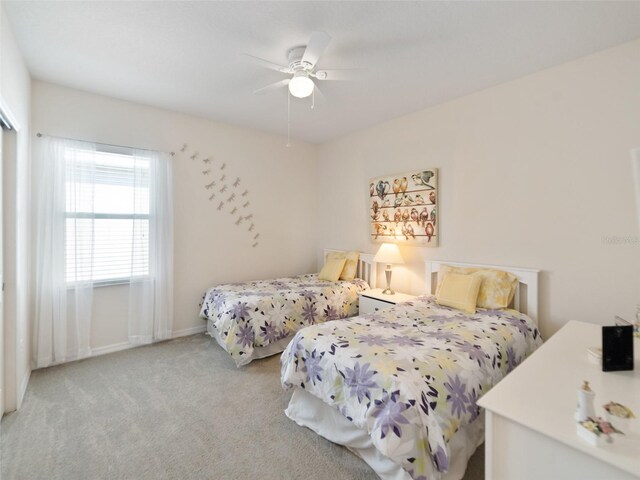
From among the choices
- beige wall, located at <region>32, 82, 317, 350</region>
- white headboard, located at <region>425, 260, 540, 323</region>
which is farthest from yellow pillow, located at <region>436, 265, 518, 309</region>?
beige wall, located at <region>32, 82, 317, 350</region>

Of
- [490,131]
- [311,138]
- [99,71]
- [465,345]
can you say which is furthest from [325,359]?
[311,138]

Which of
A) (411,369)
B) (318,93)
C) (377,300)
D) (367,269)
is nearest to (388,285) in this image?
(377,300)

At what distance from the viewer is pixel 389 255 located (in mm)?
3434

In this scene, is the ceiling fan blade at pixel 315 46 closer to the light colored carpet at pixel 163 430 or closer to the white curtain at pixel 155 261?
the white curtain at pixel 155 261

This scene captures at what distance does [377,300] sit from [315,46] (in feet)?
8.04

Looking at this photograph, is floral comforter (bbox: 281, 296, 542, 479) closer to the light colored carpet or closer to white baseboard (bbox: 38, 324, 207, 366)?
the light colored carpet

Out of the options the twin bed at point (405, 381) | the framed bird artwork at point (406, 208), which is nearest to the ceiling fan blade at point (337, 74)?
the framed bird artwork at point (406, 208)

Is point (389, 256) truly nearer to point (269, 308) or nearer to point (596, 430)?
point (269, 308)

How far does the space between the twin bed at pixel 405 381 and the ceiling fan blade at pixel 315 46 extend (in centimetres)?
187

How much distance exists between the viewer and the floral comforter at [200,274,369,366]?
279 cm

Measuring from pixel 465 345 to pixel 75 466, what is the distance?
2339 millimetres

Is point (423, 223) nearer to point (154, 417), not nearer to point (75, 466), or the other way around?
point (154, 417)

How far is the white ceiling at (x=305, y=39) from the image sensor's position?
183 centimetres

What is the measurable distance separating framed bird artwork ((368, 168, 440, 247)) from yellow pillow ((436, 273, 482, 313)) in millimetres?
608
